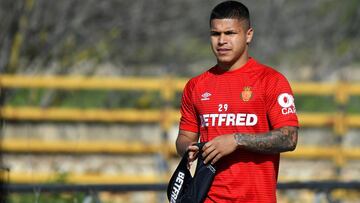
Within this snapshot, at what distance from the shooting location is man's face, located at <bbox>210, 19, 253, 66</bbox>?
18.4 ft

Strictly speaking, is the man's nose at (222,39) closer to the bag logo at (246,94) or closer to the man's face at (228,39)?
the man's face at (228,39)

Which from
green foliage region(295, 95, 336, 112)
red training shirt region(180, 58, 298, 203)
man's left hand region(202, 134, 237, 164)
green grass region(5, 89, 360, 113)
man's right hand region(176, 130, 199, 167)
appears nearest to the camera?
man's left hand region(202, 134, 237, 164)

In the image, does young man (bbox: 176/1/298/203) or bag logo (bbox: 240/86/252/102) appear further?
bag logo (bbox: 240/86/252/102)

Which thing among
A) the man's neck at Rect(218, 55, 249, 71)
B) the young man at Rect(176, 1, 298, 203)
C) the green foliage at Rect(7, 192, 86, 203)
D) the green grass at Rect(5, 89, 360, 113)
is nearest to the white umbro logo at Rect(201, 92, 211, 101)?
the young man at Rect(176, 1, 298, 203)

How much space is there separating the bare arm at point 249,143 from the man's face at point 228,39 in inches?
17.6

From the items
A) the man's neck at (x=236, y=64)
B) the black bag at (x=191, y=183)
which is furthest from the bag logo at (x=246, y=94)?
the black bag at (x=191, y=183)

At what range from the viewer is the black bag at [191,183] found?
552cm

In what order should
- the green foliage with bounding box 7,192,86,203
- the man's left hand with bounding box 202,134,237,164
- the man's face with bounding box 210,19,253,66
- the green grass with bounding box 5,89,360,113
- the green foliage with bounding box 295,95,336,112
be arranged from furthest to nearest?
the green foliage with bounding box 295,95,336,112
the green grass with bounding box 5,89,360,113
the green foliage with bounding box 7,192,86,203
the man's face with bounding box 210,19,253,66
the man's left hand with bounding box 202,134,237,164

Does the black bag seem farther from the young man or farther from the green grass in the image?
the green grass

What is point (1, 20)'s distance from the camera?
13352mm

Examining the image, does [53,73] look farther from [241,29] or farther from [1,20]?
[241,29]

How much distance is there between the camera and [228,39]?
559 centimetres

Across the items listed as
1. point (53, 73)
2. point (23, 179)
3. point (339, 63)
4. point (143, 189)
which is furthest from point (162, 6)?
point (143, 189)

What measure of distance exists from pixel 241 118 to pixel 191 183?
411 mm
